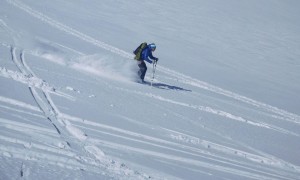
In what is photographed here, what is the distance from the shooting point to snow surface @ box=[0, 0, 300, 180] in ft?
18.9

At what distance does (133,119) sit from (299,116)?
28.7ft

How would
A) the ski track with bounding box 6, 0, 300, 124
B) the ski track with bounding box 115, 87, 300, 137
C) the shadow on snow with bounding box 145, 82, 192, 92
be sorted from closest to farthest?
the ski track with bounding box 115, 87, 300, 137
the shadow on snow with bounding box 145, 82, 192, 92
the ski track with bounding box 6, 0, 300, 124

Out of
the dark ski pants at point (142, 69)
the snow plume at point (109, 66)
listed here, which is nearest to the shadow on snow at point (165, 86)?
the dark ski pants at point (142, 69)

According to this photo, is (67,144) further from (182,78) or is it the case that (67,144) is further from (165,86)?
(182,78)

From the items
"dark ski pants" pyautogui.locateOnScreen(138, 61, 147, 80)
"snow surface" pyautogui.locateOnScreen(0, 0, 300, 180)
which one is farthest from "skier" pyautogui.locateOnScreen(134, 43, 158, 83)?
"snow surface" pyautogui.locateOnScreen(0, 0, 300, 180)

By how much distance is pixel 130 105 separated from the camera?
9.66m

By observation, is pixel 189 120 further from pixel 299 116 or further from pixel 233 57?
pixel 233 57

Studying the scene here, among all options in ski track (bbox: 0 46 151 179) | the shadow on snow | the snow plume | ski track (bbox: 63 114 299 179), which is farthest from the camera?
the shadow on snow

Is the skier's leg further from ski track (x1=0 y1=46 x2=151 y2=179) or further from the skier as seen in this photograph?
ski track (x1=0 y1=46 x2=151 y2=179)

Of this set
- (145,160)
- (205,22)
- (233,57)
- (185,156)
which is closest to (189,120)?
(185,156)

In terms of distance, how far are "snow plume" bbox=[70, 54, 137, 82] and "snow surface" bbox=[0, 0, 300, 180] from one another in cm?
3

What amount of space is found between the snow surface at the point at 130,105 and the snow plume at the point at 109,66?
34mm

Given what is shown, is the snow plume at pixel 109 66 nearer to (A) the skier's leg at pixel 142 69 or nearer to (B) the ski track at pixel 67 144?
(A) the skier's leg at pixel 142 69

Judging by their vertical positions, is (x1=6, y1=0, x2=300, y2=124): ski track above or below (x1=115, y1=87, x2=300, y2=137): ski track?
above
